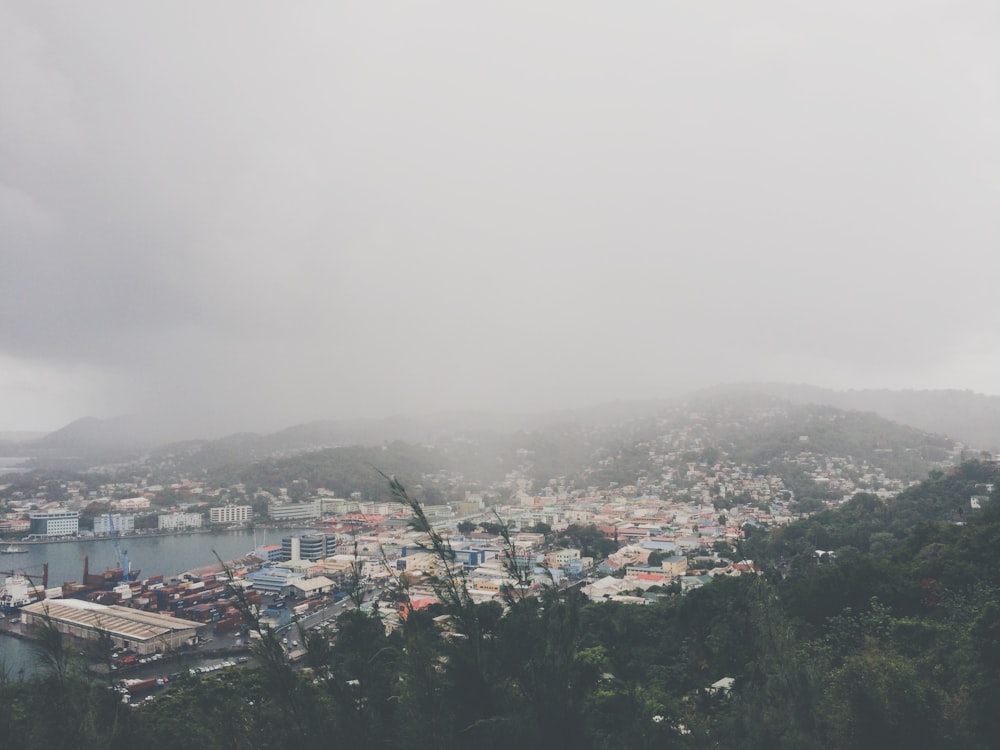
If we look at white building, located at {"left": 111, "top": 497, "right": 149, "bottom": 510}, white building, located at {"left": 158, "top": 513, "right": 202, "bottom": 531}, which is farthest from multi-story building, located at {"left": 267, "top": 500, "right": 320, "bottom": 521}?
white building, located at {"left": 111, "top": 497, "right": 149, "bottom": 510}

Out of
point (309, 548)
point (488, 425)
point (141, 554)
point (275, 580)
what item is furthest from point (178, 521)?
point (488, 425)

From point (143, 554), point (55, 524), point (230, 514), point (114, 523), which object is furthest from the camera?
point (230, 514)

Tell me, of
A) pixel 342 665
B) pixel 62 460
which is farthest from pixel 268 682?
pixel 62 460

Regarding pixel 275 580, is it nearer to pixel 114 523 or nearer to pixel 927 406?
pixel 114 523

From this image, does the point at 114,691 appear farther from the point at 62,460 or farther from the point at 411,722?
the point at 62,460

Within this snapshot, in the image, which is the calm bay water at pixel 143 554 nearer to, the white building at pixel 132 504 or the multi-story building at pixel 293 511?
the multi-story building at pixel 293 511
